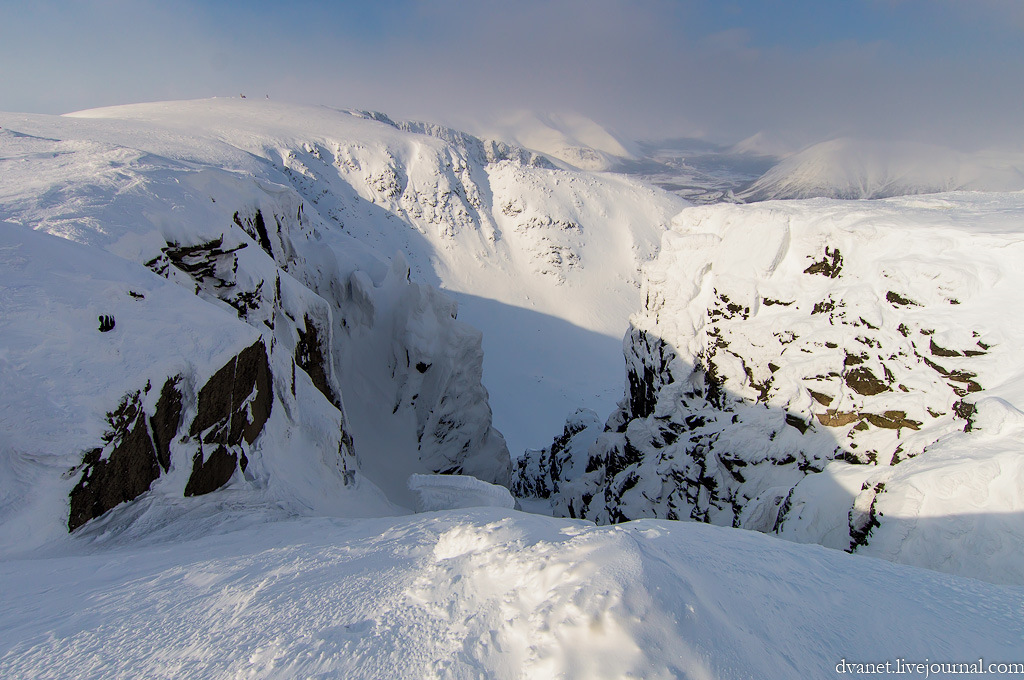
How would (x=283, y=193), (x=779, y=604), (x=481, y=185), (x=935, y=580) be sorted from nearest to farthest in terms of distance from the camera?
(x=779, y=604)
(x=935, y=580)
(x=283, y=193)
(x=481, y=185)

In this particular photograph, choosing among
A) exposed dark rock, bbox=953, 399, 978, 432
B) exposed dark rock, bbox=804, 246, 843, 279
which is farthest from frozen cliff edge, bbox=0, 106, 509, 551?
exposed dark rock, bbox=804, 246, 843, 279

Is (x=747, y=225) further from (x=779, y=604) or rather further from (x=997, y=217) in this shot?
(x=779, y=604)

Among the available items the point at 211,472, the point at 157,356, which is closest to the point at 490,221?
the point at 211,472

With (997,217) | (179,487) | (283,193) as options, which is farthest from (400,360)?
(997,217)

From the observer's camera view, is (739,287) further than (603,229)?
No

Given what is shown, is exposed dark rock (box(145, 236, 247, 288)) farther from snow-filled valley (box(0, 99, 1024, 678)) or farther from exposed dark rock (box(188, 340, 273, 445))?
exposed dark rock (box(188, 340, 273, 445))
